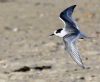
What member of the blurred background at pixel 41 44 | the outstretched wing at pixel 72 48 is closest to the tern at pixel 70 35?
the outstretched wing at pixel 72 48

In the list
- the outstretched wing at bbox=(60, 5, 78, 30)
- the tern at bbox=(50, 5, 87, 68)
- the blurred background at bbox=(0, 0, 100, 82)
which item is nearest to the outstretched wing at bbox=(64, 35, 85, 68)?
the tern at bbox=(50, 5, 87, 68)

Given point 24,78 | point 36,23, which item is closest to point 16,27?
point 36,23

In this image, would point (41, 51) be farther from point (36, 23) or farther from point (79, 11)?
point (79, 11)

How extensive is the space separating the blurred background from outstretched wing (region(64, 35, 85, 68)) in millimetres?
1052

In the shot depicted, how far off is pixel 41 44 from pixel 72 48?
13.4 feet

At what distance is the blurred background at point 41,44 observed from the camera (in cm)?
838

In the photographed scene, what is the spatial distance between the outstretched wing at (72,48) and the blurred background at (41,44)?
1052 millimetres

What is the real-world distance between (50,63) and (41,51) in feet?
3.72

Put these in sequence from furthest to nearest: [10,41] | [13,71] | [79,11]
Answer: [79,11], [10,41], [13,71]

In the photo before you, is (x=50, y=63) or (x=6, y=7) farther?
(x=6, y=7)

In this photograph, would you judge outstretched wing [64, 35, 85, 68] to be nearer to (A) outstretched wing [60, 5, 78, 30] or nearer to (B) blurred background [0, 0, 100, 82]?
(A) outstretched wing [60, 5, 78, 30]

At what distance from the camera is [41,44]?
429 inches

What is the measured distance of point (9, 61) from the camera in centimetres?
948

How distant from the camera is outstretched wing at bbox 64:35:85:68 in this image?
676cm
